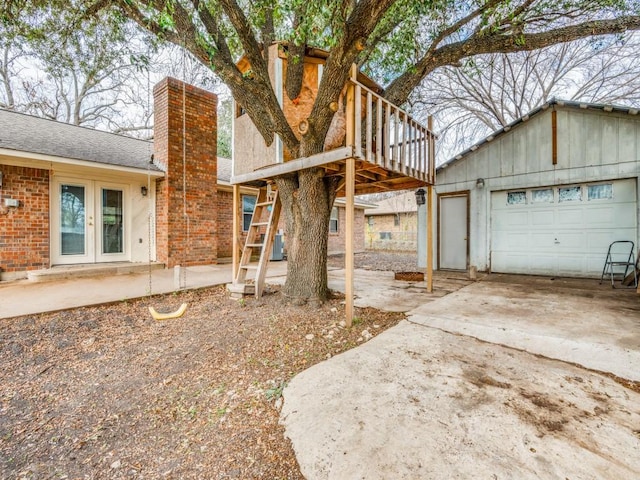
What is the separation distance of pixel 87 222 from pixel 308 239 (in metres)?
6.16

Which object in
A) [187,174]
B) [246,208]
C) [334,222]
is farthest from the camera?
[334,222]

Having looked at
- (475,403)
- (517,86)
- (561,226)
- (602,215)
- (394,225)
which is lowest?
(475,403)

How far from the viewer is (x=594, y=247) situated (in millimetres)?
6633

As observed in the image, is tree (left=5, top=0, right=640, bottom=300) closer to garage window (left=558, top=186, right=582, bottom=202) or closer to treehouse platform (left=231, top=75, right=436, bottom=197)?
treehouse platform (left=231, top=75, right=436, bottom=197)

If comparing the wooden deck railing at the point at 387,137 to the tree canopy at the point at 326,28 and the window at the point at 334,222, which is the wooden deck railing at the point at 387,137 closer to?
the tree canopy at the point at 326,28

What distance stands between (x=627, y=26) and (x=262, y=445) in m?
7.65

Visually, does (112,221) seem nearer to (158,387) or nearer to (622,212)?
(158,387)

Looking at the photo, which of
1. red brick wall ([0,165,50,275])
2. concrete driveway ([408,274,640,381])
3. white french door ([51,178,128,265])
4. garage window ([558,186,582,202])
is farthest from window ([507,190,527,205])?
red brick wall ([0,165,50,275])

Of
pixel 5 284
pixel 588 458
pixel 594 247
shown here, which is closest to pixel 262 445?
pixel 588 458

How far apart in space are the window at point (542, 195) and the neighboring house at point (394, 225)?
11181 millimetres

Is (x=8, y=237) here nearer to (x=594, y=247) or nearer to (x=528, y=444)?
(x=528, y=444)

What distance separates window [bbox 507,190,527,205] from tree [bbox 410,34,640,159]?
4309 millimetres

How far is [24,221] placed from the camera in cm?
642

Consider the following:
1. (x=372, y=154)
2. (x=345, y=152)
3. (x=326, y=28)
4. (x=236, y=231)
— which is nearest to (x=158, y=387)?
(x=345, y=152)
